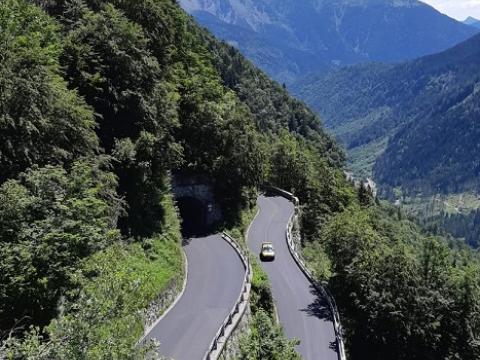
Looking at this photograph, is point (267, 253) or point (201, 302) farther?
point (267, 253)

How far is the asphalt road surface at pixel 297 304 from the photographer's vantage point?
101 ft

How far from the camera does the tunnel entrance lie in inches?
1956

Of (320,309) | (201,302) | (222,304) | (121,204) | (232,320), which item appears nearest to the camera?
(232,320)

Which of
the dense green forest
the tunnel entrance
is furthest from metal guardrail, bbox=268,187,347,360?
the tunnel entrance

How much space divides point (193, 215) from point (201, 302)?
72.5ft

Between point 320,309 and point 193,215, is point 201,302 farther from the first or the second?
point 193,215

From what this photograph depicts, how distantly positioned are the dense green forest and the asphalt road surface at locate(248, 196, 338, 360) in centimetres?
223

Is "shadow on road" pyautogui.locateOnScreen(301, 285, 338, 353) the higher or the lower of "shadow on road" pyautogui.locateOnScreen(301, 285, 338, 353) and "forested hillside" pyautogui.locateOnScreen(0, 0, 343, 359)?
the lower

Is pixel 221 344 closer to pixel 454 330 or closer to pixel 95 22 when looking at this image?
pixel 454 330

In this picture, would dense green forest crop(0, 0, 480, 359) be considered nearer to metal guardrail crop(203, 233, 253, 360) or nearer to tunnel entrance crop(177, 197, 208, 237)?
metal guardrail crop(203, 233, 253, 360)

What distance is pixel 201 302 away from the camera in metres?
31.3

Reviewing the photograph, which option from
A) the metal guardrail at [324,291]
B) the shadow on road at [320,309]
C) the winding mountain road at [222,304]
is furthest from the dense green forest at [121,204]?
the winding mountain road at [222,304]

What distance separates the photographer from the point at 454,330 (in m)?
34.3

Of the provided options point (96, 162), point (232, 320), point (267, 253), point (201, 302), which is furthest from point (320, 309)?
point (96, 162)
